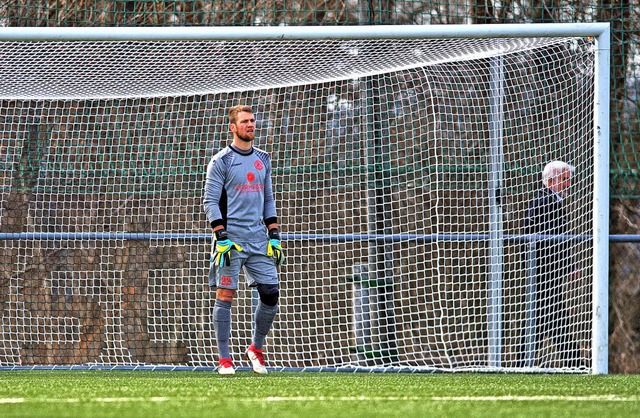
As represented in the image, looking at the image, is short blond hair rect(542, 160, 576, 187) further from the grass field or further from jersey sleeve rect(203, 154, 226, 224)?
jersey sleeve rect(203, 154, 226, 224)

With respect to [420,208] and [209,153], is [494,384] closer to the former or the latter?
[420,208]

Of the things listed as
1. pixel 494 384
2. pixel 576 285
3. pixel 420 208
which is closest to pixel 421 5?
pixel 420 208

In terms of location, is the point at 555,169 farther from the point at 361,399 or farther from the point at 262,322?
the point at 361,399

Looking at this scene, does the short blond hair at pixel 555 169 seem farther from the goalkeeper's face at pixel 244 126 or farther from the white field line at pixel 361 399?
the white field line at pixel 361 399

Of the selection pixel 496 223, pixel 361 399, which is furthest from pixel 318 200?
pixel 361 399

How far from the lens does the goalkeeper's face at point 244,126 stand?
21.3 feet

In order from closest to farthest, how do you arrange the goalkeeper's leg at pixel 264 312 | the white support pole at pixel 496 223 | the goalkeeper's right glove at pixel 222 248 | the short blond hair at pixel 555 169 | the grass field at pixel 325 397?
the grass field at pixel 325 397, the goalkeeper's right glove at pixel 222 248, the goalkeeper's leg at pixel 264 312, the short blond hair at pixel 555 169, the white support pole at pixel 496 223

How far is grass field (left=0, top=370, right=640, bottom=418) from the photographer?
394 centimetres

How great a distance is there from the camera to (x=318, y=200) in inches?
349

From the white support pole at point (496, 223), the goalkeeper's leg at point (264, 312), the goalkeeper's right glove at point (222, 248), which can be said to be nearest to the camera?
the goalkeeper's right glove at point (222, 248)

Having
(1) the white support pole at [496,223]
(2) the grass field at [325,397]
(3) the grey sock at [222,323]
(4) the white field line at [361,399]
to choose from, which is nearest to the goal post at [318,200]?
(1) the white support pole at [496,223]

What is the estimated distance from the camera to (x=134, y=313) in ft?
29.7

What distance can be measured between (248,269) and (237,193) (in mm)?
433

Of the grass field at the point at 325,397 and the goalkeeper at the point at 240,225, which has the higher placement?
the goalkeeper at the point at 240,225
